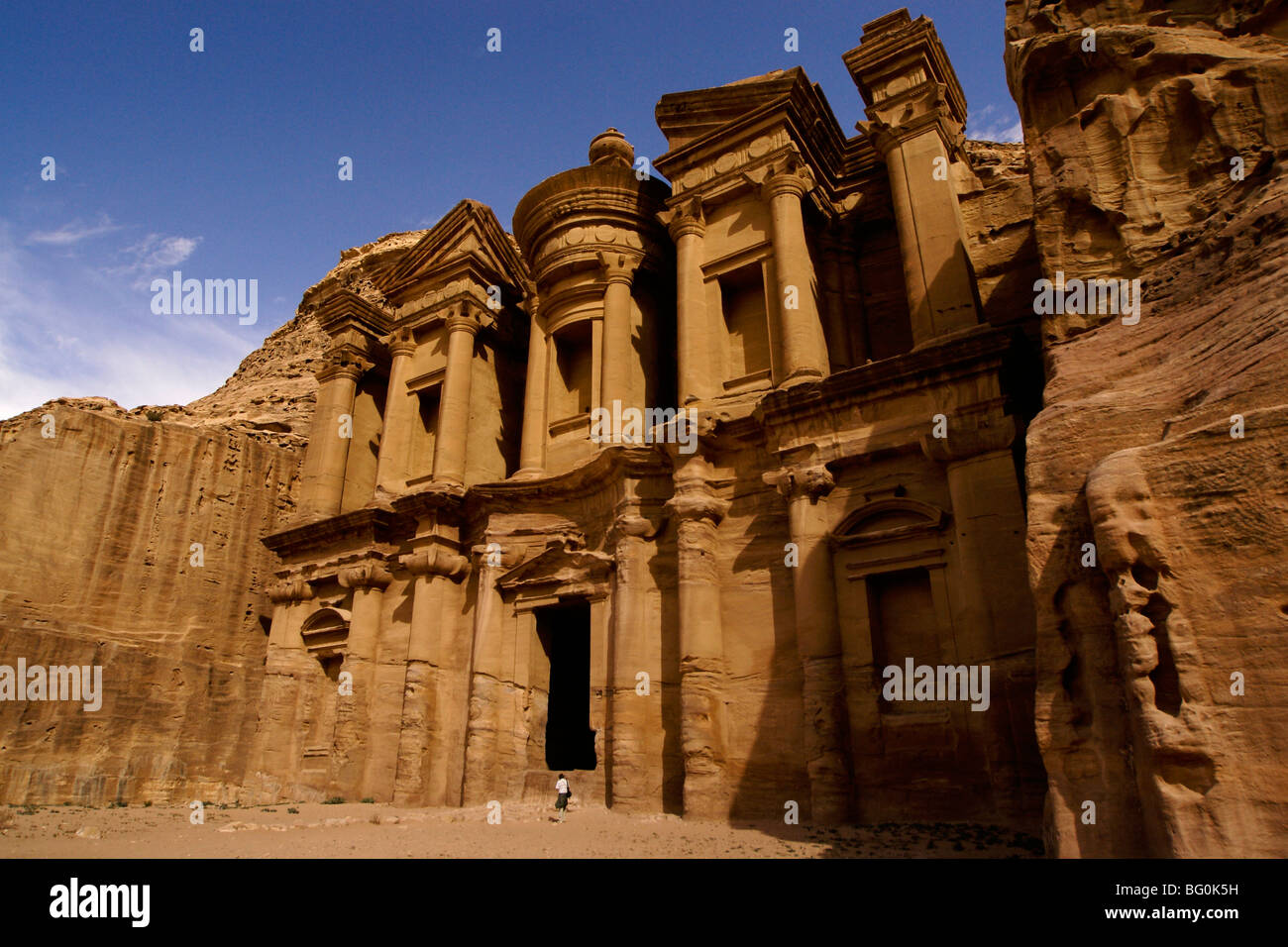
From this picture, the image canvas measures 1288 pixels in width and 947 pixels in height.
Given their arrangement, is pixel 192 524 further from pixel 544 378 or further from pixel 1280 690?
pixel 1280 690

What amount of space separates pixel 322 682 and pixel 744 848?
15166 mm

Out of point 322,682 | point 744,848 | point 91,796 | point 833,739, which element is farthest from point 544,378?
point 91,796

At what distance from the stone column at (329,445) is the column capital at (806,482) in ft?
48.7

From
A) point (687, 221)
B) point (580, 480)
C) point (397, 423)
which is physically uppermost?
point (687, 221)

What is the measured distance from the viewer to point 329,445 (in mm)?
24156

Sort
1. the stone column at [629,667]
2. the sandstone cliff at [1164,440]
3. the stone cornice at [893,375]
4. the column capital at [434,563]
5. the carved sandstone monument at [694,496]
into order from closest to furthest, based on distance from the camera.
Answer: the sandstone cliff at [1164,440]
the carved sandstone monument at [694,496]
the stone cornice at [893,375]
the stone column at [629,667]
the column capital at [434,563]

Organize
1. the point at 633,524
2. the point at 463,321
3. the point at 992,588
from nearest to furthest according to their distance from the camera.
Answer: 1. the point at 992,588
2. the point at 633,524
3. the point at 463,321

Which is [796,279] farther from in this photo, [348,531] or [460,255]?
[348,531]

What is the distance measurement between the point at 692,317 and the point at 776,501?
476 centimetres

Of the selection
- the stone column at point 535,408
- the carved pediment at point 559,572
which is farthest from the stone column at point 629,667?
the stone column at point 535,408

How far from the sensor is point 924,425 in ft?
42.9

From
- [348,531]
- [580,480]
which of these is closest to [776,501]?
[580,480]

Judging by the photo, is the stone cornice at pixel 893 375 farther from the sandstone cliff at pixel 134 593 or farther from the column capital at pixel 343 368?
the sandstone cliff at pixel 134 593

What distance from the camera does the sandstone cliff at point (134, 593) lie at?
20.0 metres
